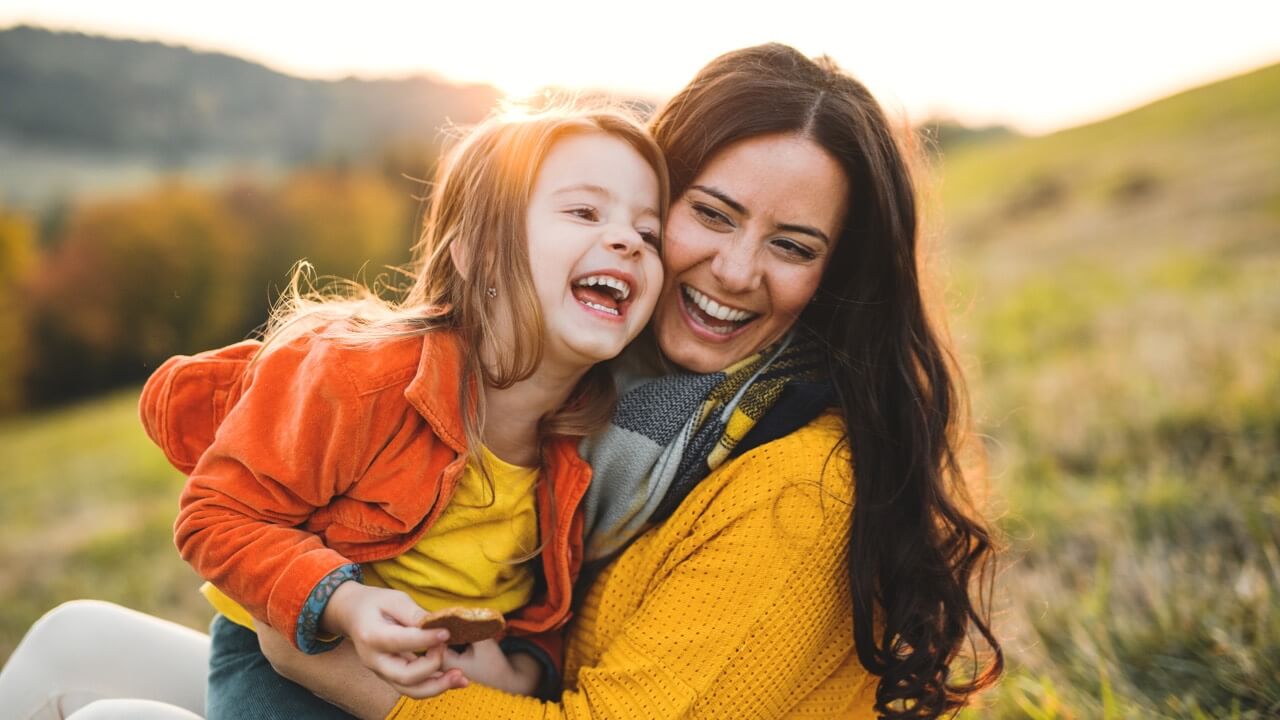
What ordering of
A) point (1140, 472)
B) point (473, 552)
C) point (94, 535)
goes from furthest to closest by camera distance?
point (94, 535)
point (1140, 472)
point (473, 552)

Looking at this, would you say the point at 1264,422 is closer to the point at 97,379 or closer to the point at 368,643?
the point at 368,643

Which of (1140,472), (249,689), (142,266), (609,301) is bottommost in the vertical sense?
(142,266)

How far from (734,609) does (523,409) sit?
26.6 inches

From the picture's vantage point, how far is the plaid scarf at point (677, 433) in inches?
77.6

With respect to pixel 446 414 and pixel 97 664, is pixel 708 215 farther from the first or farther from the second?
pixel 97 664

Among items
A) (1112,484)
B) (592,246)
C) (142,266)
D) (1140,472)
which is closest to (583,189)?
(592,246)

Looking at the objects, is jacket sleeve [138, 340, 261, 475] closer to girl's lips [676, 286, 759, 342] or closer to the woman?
the woman

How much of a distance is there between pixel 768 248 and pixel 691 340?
28cm

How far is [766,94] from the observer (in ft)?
6.95

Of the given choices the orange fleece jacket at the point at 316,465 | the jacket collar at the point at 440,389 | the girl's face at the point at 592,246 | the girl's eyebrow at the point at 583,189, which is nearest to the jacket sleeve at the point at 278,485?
the orange fleece jacket at the point at 316,465

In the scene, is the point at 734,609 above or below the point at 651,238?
below

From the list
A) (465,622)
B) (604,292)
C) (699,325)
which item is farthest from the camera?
(699,325)

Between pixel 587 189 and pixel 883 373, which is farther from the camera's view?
pixel 883 373

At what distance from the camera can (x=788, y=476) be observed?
6.02 ft
